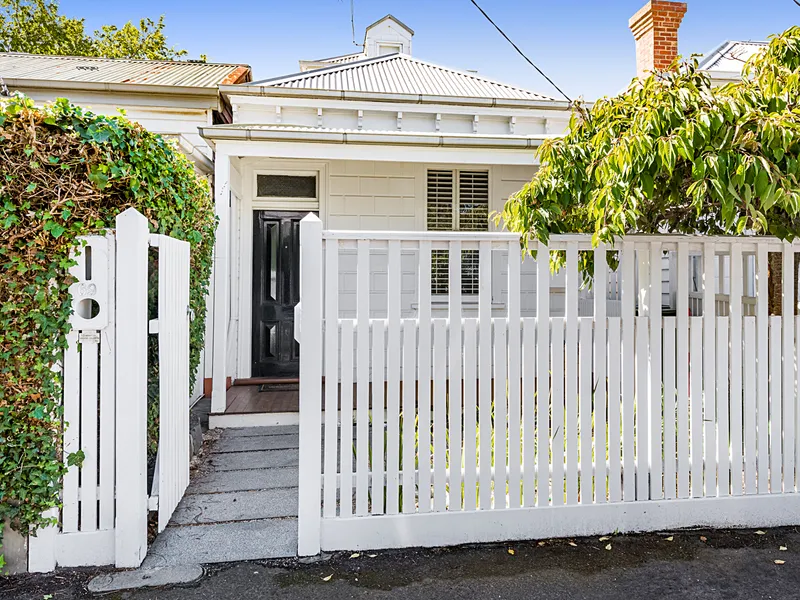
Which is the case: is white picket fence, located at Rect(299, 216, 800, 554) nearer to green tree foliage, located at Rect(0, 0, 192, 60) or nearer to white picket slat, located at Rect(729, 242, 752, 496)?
white picket slat, located at Rect(729, 242, 752, 496)

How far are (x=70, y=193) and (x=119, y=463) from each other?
50.1 inches

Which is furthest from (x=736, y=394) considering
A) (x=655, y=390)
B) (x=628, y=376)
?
(x=628, y=376)

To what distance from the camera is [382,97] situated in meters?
6.29

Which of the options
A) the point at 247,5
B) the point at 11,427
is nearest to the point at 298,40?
the point at 247,5

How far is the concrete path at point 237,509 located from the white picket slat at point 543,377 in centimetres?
136

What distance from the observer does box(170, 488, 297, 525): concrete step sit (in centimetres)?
297

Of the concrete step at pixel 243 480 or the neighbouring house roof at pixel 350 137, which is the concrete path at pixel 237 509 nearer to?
the concrete step at pixel 243 480

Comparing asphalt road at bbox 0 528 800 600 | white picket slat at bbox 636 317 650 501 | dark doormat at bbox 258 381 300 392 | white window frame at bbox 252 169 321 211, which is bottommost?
Result: asphalt road at bbox 0 528 800 600

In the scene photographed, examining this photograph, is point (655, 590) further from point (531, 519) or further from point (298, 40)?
point (298, 40)

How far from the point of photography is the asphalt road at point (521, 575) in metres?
2.24

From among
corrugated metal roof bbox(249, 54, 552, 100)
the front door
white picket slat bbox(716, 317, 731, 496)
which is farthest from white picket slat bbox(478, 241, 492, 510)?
corrugated metal roof bbox(249, 54, 552, 100)

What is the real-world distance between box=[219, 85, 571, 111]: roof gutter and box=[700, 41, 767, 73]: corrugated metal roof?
156 inches

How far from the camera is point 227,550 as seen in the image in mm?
2607

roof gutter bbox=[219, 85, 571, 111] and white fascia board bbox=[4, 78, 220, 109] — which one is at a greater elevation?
white fascia board bbox=[4, 78, 220, 109]
